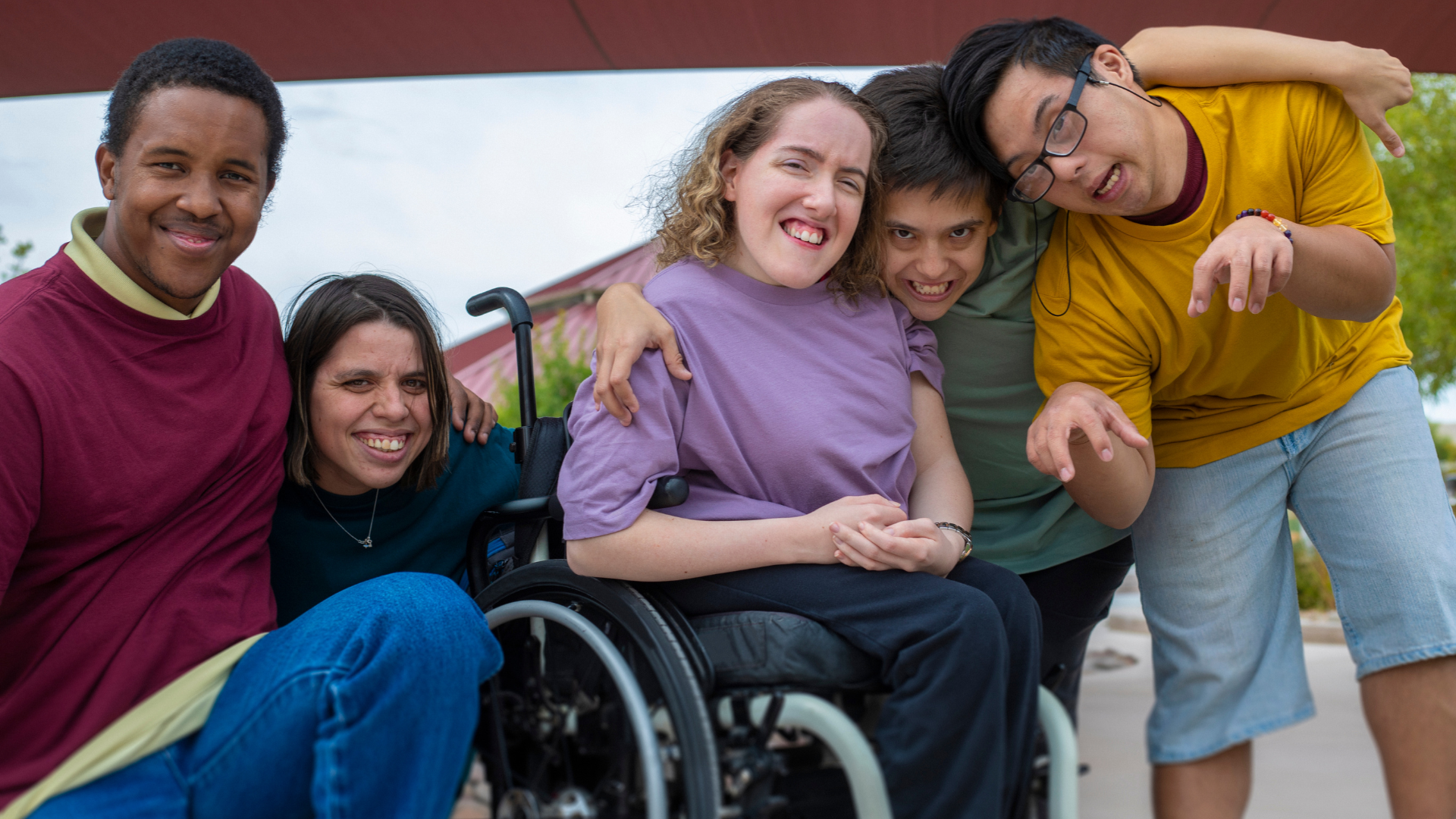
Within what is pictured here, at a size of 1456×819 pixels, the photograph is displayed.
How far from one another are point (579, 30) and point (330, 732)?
9.73 ft

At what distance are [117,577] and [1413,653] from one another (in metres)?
1.81

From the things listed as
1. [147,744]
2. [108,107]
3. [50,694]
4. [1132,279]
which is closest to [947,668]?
[1132,279]

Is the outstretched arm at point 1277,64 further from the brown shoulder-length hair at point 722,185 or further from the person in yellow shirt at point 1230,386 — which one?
the brown shoulder-length hair at point 722,185

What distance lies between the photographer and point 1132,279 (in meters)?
1.59

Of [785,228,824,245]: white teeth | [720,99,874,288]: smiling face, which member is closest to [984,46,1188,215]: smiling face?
[720,99,874,288]: smiling face

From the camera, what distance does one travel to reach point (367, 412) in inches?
60.4

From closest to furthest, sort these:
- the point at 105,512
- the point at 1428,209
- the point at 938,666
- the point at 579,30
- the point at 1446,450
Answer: the point at 938,666 → the point at 105,512 → the point at 579,30 → the point at 1428,209 → the point at 1446,450

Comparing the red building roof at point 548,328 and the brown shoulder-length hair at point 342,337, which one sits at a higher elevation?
the red building roof at point 548,328

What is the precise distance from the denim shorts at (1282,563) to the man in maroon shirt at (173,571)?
45.6 inches

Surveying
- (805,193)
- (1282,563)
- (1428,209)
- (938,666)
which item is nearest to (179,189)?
(805,193)

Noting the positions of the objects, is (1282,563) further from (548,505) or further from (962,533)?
(548,505)

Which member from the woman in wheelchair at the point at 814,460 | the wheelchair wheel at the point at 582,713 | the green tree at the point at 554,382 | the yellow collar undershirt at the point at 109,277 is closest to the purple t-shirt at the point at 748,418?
the woman in wheelchair at the point at 814,460

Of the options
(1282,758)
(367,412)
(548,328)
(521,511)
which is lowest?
(1282,758)

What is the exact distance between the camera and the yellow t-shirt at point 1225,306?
152cm
